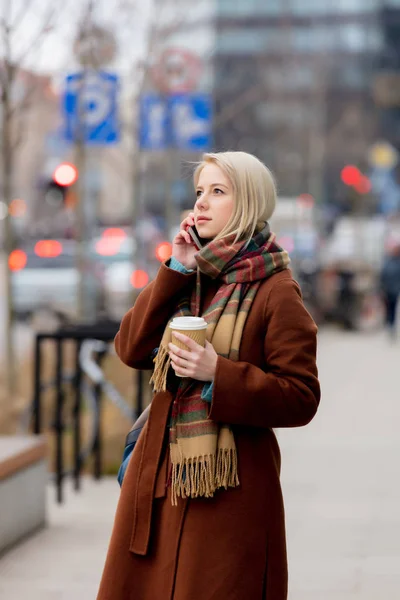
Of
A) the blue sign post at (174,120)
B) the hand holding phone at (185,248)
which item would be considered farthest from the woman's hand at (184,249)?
the blue sign post at (174,120)

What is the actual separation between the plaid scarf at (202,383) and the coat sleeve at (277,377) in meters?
0.06

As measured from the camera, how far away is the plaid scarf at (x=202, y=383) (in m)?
3.16

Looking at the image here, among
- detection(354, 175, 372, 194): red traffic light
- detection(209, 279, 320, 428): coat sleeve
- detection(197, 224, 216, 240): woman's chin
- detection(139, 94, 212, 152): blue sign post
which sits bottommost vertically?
detection(354, 175, 372, 194): red traffic light

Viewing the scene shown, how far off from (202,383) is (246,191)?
56 cm

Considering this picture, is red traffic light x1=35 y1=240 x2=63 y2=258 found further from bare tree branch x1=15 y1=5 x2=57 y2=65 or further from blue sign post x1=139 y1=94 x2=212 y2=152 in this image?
bare tree branch x1=15 y1=5 x2=57 y2=65

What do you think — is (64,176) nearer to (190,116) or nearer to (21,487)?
(190,116)

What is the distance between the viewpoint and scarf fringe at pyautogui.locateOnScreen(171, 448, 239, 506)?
10.3ft

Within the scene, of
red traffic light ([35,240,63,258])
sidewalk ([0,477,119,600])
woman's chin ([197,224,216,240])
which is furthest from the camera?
red traffic light ([35,240,63,258])

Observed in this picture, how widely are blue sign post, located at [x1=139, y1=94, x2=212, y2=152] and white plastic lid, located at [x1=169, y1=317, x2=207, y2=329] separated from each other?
10738 mm

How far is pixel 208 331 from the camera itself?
10.4 ft

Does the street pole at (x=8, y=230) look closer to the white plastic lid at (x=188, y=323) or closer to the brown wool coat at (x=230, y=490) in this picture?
the brown wool coat at (x=230, y=490)

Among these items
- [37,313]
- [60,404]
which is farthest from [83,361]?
[37,313]

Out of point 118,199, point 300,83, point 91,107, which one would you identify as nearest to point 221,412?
point 91,107

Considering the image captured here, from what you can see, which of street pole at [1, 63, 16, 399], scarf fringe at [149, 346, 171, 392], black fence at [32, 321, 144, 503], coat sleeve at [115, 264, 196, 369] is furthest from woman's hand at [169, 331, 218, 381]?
street pole at [1, 63, 16, 399]
